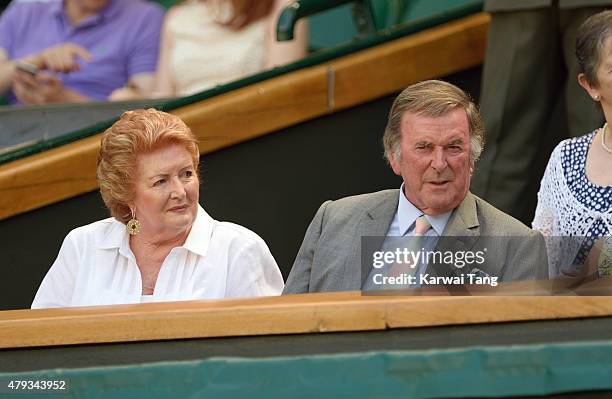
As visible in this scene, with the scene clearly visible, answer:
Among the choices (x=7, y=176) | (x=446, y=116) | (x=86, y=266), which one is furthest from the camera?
(x=7, y=176)

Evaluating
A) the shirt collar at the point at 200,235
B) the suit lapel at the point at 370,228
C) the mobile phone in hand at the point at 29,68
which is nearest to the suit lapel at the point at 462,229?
the suit lapel at the point at 370,228

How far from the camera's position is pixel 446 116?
9.21 ft

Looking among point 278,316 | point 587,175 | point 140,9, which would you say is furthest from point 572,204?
point 140,9

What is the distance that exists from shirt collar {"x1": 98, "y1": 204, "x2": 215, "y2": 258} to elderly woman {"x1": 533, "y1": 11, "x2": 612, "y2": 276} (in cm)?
77

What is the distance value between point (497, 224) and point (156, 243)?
0.82m

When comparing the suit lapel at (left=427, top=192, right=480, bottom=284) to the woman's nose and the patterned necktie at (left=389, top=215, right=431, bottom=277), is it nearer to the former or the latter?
the patterned necktie at (left=389, top=215, right=431, bottom=277)

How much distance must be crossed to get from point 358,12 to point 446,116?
4.99 ft

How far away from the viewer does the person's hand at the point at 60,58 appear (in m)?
4.52

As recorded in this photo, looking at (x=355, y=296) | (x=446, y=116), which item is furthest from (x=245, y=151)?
(x=355, y=296)

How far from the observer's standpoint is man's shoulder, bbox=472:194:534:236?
9.04 ft

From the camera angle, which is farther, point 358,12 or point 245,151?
point 358,12

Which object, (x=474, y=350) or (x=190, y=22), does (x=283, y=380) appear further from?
(x=190, y=22)

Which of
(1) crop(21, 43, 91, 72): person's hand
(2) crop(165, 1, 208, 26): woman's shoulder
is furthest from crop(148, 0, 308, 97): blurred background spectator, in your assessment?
(1) crop(21, 43, 91, 72): person's hand

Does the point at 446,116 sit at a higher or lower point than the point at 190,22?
lower
